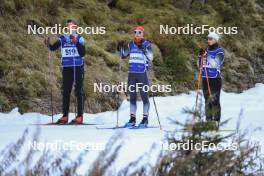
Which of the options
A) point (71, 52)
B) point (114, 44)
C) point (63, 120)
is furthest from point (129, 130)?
point (114, 44)

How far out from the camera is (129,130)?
379 inches

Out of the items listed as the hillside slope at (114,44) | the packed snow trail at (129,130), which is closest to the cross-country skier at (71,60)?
the packed snow trail at (129,130)

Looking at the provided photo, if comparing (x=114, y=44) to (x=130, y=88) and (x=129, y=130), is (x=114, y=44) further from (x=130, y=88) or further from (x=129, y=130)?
(x=129, y=130)

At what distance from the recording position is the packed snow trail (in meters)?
6.81

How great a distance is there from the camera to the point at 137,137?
8.34 m

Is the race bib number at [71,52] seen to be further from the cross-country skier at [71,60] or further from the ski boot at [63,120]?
the ski boot at [63,120]

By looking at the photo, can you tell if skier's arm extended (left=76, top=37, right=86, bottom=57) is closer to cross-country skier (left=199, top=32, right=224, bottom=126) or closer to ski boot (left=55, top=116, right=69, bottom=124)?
ski boot (left=55, top=116, right=69, bottom=124)

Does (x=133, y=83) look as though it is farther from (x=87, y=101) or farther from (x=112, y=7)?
(x=112, y=7)

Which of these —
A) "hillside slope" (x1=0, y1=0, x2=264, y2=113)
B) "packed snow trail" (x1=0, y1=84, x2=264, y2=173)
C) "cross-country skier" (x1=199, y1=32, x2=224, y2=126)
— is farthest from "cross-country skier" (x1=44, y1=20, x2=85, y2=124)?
"hillside slope" (x1=0, y1=0, x2=264, y2=113)

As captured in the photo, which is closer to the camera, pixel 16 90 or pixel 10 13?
pixel 16 90

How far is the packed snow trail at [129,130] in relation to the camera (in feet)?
22.4

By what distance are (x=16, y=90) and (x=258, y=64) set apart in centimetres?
1046

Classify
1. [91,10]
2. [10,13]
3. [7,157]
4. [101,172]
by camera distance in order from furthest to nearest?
[91,10], [10,13], [7,157], [101,172]

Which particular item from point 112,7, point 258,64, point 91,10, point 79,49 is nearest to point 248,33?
point 258,64
